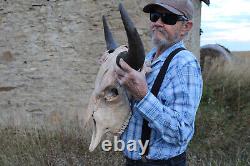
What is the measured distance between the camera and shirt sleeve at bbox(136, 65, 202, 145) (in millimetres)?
2283

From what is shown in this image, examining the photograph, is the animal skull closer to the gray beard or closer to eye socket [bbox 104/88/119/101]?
eye socket [bbox 104/88/119/101]

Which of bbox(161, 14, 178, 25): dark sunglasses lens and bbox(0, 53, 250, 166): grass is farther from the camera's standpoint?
bbox(0, 53, 250, 166): grass

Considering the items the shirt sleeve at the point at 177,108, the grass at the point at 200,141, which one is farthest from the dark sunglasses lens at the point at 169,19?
the grass at the point at 200,141

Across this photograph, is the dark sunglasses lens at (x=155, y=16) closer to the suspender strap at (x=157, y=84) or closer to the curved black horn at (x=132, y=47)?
the suspender strap at (x=157, y=84)

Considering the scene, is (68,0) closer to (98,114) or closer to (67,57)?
(67,57)

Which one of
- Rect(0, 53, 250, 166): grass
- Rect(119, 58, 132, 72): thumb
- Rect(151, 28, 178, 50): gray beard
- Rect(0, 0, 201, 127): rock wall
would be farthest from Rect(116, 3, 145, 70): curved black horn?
Rect(0, 0, 201, 127): rock wall

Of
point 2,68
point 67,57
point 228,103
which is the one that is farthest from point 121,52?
point 228,103

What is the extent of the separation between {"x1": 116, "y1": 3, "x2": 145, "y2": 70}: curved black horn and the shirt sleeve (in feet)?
0.64

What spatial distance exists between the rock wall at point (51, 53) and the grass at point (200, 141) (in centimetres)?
48

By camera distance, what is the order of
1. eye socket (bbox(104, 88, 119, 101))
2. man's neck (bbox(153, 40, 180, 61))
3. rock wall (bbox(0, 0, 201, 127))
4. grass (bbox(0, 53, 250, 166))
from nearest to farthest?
eye socket (bbox(104, 88, 119, 101))
man's neck (bbox(153, 40, 180, 61))
grass (bbox(0, 53, 250, 166))
rock wall (bbox(0, 0, 201, 127))

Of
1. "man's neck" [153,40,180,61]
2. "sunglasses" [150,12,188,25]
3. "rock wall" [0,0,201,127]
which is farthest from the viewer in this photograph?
"rock wall" [0,0,201,127]

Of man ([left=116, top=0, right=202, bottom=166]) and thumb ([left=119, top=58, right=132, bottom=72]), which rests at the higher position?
thumb ([left=119, top=58, right=132, bottom=72])

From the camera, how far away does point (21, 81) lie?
291 inches

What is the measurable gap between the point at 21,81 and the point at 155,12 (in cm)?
527
